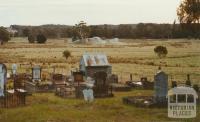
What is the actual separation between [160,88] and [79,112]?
520cm

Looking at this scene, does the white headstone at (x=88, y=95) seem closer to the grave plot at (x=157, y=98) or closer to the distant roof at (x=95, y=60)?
the grave plot at (x=157, y=98)

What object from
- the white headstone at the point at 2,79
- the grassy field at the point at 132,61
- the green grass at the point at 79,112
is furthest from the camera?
the grassy field at the point at 132,61

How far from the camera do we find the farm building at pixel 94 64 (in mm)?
34031

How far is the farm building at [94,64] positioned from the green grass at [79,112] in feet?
25.4

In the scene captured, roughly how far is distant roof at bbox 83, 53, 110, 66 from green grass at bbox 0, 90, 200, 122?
7951mm

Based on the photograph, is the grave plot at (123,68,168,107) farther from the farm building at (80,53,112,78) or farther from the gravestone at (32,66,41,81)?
the gravestone at (32,66,41,81)

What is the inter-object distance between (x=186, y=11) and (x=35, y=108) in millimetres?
44140

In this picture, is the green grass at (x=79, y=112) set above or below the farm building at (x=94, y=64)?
below

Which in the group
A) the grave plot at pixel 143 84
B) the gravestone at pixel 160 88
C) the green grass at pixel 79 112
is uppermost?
the gravestone at pixel 160 88

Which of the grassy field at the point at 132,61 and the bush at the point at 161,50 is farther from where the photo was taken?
the bush at the point at 161,50

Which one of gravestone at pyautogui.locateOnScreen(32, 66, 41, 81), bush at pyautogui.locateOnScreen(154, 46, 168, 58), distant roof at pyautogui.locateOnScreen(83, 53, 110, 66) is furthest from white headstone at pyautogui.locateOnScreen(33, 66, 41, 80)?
bush at pyautogui.locateOnScreen(154, 46, 168, 58)

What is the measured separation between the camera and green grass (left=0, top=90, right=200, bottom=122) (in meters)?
20.5

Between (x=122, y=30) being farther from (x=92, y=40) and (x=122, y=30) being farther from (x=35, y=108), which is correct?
(x=35, y=108)

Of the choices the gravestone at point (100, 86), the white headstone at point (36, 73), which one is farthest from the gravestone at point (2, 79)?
the white headstone at point (36, 73)
